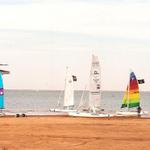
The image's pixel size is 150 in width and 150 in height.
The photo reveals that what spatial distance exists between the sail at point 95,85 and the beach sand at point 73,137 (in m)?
14.1

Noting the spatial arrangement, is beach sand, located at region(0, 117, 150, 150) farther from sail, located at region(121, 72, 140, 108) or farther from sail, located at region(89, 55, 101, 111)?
sail, located at region(121, 72, 140, 108)

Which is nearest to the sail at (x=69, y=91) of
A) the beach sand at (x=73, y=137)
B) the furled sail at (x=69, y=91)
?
the furled sail at (x=69, y=91)

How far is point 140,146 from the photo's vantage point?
23281 mm

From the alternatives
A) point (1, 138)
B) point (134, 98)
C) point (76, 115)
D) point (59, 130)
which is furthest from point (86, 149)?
point (134, 98)

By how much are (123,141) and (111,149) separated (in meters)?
2.65

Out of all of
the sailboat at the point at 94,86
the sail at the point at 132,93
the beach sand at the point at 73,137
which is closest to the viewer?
the beach sand at the point at 73,137

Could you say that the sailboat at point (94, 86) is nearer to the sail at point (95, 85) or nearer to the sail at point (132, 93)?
the sail at point (95, 85)

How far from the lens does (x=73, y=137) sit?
26.2m

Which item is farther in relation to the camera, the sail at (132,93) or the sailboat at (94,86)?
the sail at (132,93)

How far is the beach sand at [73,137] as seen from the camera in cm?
2306

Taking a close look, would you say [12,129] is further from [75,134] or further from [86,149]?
[86,149]

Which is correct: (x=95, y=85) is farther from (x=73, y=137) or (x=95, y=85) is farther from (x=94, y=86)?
(x=73, y=137)

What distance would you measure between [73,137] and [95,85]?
21351 mm

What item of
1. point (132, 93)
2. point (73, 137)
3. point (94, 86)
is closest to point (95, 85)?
point (94, 86)
